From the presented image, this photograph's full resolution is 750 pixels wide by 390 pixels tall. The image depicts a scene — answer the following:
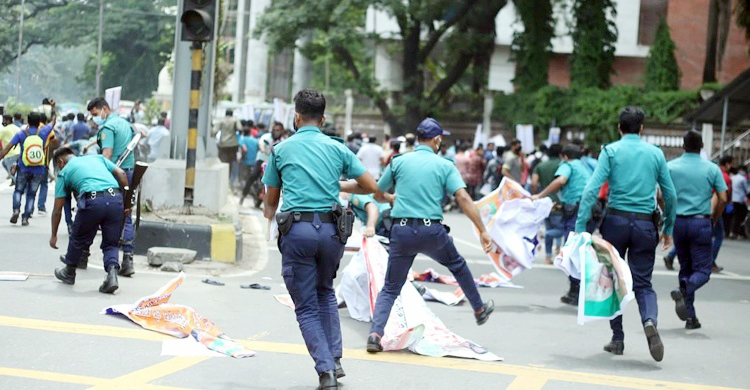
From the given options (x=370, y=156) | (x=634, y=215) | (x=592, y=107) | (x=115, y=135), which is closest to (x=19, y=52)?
(x=115, y=135)

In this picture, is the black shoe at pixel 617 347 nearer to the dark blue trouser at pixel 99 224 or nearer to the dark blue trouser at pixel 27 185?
the dark blue trouser at pixel 99 224

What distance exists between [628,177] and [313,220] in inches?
120

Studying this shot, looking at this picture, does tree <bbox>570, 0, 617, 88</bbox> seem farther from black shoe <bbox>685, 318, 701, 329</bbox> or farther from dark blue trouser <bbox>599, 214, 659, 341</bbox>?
dark blue trouser <bbox>599, 214, 659, 341</bbox>

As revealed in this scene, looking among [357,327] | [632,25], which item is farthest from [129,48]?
[632,25]

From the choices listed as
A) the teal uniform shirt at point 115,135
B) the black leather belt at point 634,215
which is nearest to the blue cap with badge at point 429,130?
the black leather belt at point 634,215

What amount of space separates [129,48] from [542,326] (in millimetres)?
10065

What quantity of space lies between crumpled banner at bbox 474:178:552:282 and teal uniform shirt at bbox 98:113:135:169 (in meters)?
4.03

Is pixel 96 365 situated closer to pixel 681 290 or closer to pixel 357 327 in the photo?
pixel 357 327

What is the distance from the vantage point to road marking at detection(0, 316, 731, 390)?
295 inches

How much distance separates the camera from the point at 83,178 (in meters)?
10.1

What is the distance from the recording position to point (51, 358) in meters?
7.27

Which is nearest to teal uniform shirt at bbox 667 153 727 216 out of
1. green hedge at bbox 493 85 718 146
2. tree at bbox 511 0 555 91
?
green hedge at bbox 493 85 718 146

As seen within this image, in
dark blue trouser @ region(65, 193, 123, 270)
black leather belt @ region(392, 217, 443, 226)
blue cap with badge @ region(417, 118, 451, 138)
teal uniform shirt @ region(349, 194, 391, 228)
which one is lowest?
dark blue trouser @ region(65, 193, 123, 270)

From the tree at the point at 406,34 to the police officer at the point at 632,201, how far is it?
2980 cm
